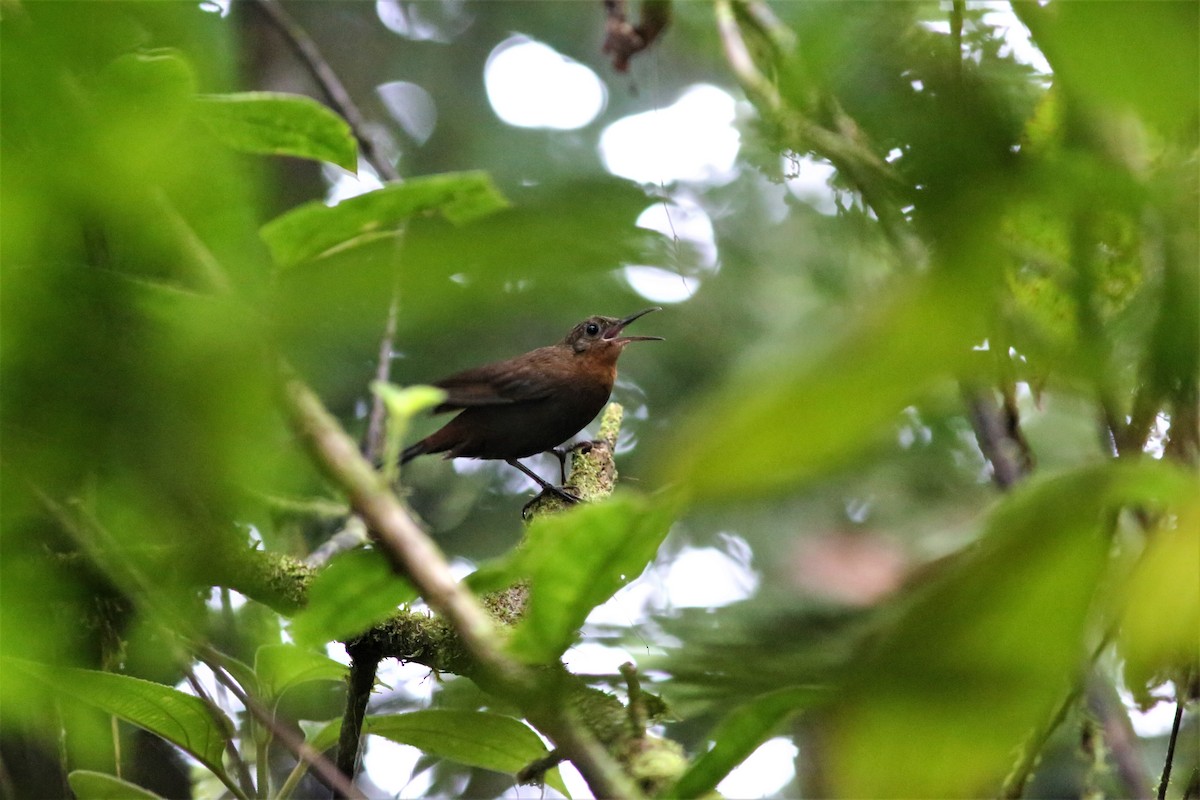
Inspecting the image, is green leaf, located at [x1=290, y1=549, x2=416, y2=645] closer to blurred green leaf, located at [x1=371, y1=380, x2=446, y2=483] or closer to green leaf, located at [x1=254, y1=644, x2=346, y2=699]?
blurred green leaf, located at [x1=371, y1=380, x2=446, y2=483]

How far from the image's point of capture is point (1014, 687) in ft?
1.35

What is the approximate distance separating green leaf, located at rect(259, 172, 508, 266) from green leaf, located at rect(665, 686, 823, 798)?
14.4 inches

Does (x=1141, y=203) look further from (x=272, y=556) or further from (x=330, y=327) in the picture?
(x=272, y=556)

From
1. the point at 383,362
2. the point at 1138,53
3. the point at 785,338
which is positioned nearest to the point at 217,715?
the point at 383,362

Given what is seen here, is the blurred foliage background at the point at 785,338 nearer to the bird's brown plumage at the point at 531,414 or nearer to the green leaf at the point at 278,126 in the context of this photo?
the green leaf at the point at 278,126

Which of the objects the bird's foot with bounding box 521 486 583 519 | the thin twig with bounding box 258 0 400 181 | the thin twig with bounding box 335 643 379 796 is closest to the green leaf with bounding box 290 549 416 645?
the thin twig with bounding box 335 643 379 796

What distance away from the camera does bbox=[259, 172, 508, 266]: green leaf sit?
0.63 m

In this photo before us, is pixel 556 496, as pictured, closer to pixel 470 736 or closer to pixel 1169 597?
pixel 470 736

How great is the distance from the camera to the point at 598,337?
4.93 meters

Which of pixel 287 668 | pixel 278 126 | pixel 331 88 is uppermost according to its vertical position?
pixel 331 88

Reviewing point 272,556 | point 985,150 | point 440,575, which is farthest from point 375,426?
point 985,150

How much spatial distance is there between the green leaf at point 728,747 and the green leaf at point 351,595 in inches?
9.0

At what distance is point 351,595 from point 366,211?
233 millimetres

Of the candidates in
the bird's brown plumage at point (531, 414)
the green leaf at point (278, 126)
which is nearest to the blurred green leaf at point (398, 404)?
the green leaf at point (278, 126)
